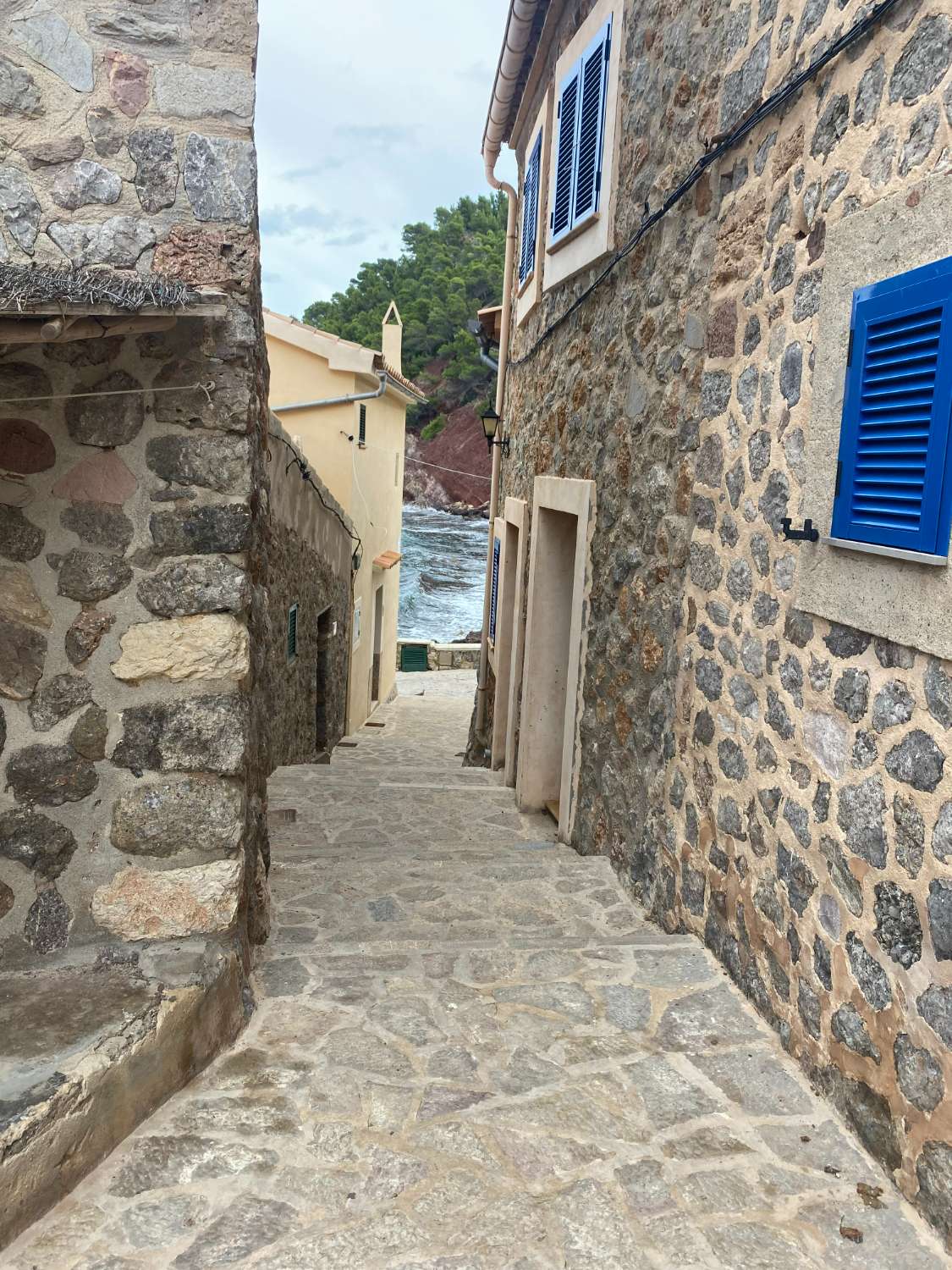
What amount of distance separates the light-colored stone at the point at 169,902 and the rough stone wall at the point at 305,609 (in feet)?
9.55

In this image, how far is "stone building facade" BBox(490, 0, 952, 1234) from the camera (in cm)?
231

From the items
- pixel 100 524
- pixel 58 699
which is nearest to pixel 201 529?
pixel 100 524

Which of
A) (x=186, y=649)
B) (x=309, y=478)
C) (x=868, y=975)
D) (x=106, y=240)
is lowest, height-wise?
(x=868, y=975)

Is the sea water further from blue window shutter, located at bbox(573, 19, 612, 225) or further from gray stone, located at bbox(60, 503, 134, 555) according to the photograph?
gray stone, located at bbox(60, 503, 134, 555)

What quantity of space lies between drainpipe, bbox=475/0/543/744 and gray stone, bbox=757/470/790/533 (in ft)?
15.7

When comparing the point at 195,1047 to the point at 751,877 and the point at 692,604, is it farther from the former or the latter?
the point at 692,604

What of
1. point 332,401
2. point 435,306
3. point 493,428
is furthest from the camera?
point 435,306

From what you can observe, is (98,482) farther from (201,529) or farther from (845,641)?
(845,641)

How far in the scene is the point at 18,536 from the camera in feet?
9.05

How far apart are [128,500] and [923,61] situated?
238 cm

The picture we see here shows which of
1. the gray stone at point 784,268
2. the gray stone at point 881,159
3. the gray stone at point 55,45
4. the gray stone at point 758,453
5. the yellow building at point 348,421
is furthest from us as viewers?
the yellow building at point 348,421

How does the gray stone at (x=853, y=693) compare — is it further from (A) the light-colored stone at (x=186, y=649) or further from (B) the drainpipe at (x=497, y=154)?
(B) the drainpipe at (x=497, y=154)

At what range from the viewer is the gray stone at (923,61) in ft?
7.39

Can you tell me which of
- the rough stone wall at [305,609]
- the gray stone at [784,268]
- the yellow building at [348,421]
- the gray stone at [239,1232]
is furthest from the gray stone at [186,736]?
the yellow building at [348,421]
